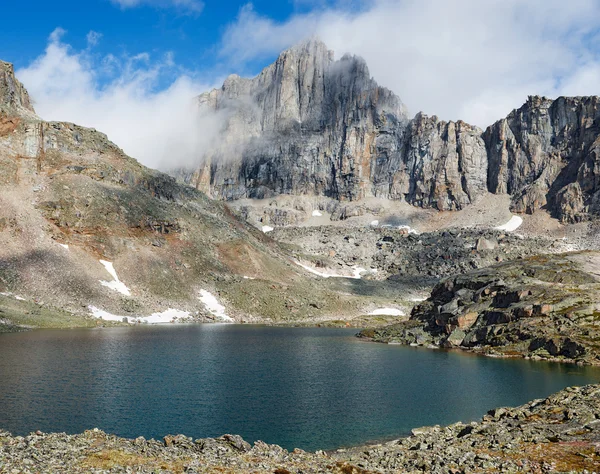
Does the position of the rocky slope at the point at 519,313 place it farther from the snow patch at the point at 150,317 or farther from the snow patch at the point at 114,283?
the snow patch at the point at 114,283

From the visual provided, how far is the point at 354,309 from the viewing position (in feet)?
573

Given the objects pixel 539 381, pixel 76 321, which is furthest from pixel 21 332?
pixel 539 381

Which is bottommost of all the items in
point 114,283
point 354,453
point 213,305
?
point 354,453

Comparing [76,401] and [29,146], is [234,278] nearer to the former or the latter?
[29,146]

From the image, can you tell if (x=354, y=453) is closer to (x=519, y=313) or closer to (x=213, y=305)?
(x=519, y=313)

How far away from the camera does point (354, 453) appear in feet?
113

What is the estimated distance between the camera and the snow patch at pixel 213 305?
147 m

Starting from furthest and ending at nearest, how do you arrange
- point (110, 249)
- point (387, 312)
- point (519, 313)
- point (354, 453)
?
point (387, 312), point (110, 249), point (519, 313), point (354, 453)

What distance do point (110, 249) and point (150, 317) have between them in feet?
85.2

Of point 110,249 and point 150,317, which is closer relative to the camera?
point 150,317

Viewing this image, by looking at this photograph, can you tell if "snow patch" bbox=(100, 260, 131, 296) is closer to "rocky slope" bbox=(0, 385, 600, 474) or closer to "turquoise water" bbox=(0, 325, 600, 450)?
"turquoise water" bbox=(0, 325, 600, 450)

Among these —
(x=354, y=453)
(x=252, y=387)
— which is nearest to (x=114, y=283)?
(x=252, y=387)

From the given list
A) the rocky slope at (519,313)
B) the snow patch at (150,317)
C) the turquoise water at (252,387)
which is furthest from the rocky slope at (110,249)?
the rocky slope at (519,313)

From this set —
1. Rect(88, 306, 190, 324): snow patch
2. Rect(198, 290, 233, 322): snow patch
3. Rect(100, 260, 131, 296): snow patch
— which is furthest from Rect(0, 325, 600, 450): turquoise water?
Rect(198, 290, 233, 322): snow patch
